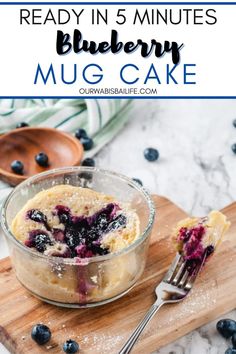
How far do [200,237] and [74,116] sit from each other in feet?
4.43

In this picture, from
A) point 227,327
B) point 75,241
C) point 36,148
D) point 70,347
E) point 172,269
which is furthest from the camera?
point 36,148

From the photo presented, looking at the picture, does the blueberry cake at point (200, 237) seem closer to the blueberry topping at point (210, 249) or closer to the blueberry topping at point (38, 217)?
the blueberry topping at point (210, 249)

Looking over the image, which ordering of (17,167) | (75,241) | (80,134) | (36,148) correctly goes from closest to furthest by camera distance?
(75,241) < (17,167) < (36,148) < (80,134)

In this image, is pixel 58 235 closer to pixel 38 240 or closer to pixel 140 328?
pixel 38 240

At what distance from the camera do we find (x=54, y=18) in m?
3.92

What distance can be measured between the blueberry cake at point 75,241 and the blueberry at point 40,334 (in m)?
0.15

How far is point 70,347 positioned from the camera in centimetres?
258

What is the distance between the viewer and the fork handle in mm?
2564

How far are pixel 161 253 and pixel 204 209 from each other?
0.52 meters

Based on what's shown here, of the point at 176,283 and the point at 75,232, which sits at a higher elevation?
the point at 75,232

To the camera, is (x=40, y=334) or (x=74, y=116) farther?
(x=74, y=116)

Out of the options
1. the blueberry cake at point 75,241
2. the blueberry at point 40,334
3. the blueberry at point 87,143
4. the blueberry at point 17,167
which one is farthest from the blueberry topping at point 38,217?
the blueberry at point 87,143

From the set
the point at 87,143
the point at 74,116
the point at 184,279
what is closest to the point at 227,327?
the point at 184,279

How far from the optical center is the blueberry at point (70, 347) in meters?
2.58
